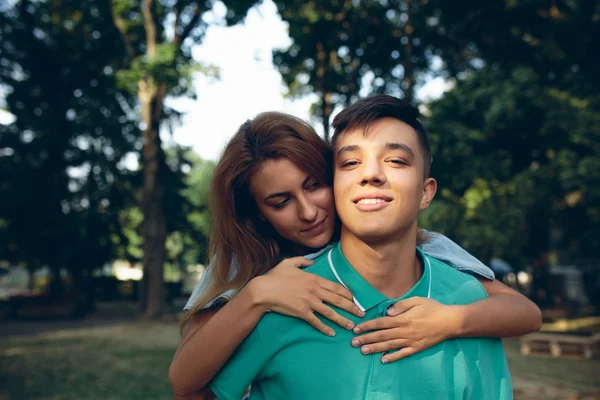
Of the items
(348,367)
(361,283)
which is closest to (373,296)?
(361,283)

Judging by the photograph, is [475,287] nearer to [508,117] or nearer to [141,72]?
[508,117]

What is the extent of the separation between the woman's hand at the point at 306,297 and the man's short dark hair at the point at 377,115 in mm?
538

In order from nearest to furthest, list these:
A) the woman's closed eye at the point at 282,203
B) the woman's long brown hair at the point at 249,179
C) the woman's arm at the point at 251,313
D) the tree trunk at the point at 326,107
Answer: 1. the woman's arm at the point at 251,313
2. the woman's long brown hair at the point at 249,179
3. the woman's closed eye at the point at 282,203
4. the tree trunk at the point at 326,107

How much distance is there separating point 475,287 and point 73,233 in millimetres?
25231

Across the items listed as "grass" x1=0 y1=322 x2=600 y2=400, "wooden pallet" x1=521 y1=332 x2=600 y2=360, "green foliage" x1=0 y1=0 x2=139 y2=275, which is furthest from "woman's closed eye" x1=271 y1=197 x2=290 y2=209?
"green foliage" x1=0 y1=0 x2=139 y2=275

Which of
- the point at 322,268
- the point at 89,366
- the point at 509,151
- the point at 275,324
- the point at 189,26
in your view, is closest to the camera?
the point at 275,324

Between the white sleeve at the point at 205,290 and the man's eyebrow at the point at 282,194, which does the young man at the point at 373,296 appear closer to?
the white sleeve at the point at 205,290

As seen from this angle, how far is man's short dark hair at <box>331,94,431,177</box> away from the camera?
1970 millimetres

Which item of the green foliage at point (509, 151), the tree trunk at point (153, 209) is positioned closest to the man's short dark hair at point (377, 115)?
the green foliage at point (509, 151)

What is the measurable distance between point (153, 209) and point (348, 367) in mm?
16830

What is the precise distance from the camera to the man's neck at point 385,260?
196 cm

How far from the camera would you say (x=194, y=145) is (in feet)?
94.0

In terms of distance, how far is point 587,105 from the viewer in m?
13.4

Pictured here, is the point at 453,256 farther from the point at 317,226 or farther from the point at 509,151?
the point at 509,151
